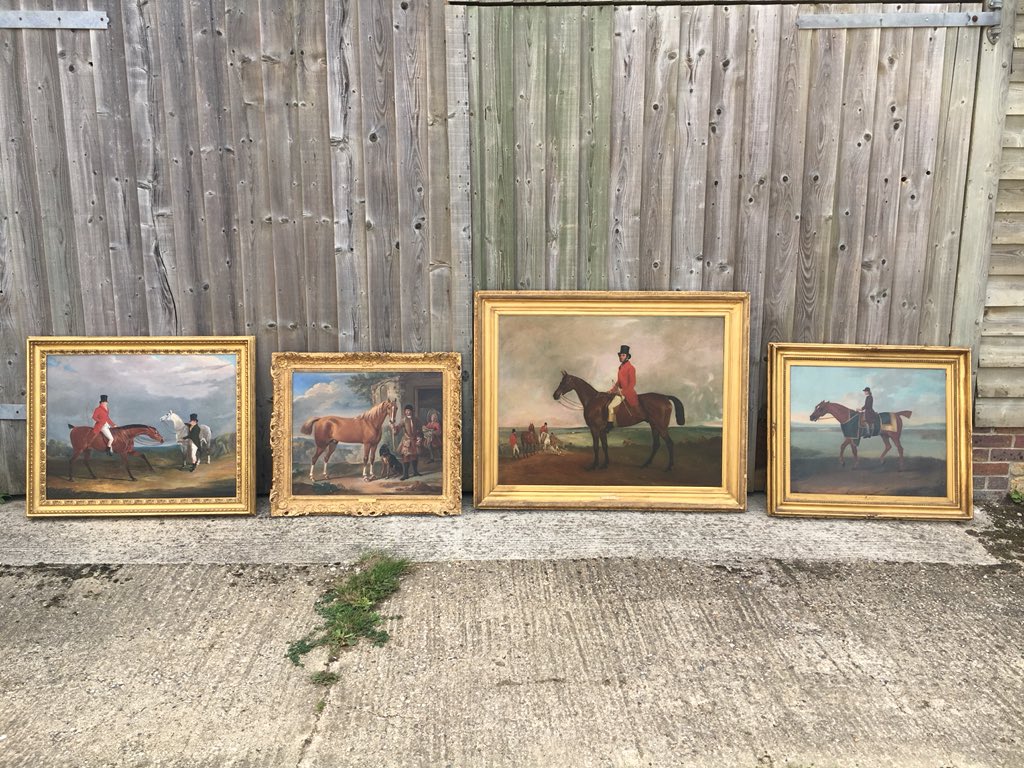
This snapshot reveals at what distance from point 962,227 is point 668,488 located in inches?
76.8

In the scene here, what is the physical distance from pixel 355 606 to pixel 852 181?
304cm

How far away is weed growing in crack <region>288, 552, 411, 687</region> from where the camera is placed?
2541mm

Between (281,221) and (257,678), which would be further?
(281,221)

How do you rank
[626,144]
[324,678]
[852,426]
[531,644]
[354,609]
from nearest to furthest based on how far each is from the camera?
[324,678] → [531,644] → [354,609] → [626,144] → [852,426]

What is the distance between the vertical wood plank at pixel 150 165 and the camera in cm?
340

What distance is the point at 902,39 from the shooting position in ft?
11.2

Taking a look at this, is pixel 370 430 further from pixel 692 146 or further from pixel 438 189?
pixel 692 146

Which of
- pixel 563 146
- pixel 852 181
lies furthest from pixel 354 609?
pixel 852 181

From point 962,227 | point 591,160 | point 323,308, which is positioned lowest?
point 323,308

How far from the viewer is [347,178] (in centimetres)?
353

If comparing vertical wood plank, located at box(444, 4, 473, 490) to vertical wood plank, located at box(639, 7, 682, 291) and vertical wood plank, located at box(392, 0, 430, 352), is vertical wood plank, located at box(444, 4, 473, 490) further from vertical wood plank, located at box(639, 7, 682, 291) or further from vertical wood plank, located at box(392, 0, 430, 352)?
vertical wood plank, located at box(639, 7, 682, 291)

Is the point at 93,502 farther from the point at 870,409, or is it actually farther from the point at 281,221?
the point at 870,409

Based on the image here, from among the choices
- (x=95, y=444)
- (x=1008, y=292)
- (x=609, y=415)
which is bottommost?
(x=95, y=444)

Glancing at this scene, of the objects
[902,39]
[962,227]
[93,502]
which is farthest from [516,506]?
[902,39]
